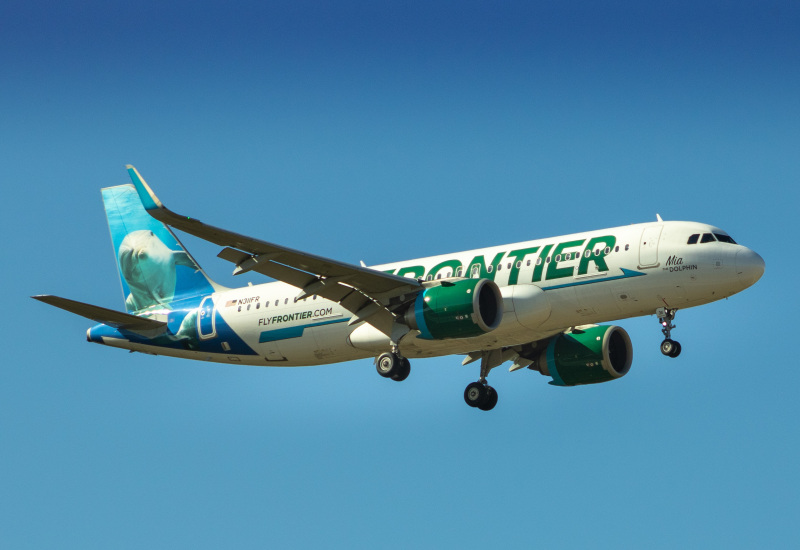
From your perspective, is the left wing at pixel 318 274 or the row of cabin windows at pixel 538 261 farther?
the row of cabin windows at pixel 538 261

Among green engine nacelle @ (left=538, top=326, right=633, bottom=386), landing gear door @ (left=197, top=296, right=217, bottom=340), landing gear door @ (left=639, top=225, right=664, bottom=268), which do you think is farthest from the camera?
landing gear door @ (left=197, top=296, right=217, bottom=340)

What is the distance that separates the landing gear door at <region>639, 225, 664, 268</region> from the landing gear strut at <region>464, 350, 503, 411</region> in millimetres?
9724

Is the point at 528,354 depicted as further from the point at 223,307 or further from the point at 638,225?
the point at 223,307

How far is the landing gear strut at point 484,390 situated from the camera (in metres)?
47.4

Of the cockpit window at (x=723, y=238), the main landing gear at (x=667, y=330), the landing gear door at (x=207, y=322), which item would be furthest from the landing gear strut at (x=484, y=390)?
the cockpit window at (x=723, y=238)

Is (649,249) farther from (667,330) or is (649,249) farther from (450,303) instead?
(450,303)

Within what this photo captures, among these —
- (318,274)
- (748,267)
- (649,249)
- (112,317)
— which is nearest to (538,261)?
(649,249)

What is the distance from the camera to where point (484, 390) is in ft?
156

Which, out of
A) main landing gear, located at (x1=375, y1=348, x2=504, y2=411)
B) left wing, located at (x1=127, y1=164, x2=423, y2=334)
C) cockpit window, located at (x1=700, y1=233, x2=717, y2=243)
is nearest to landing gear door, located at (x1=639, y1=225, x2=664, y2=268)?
cockpit window, located at (x1=700, y1=233, x2=717, y2=243)

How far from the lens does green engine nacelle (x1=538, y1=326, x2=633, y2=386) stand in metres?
46.8

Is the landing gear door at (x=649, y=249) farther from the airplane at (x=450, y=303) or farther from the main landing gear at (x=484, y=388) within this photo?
the main landing gear at (x=484, y=388)

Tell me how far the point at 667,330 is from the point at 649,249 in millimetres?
3087

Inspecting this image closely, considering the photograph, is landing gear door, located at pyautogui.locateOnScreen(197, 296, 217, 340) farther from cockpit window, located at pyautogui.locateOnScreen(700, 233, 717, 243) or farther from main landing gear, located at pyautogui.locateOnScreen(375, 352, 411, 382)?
cockpit window, located at pyautogui.locateOnScreen(700, 233, 717, 243)

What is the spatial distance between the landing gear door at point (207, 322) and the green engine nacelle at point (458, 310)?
10.2m
